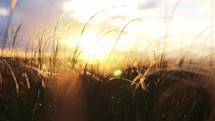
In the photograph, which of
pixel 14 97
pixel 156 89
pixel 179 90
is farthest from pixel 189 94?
pixel 14 97

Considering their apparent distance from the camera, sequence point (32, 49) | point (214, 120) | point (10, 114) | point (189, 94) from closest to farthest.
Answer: point (10, 114) → point (214, 120) → point (189, 94) → point (32, 49)

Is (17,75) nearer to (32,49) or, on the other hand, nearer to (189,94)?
(32,49)

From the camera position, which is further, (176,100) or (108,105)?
(176,100)

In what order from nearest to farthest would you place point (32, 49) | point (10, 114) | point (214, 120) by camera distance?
point (10, 114), point (214, 120), point (32, 49)

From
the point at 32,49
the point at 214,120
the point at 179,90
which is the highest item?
the point at 32,49

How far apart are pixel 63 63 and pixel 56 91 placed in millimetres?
463

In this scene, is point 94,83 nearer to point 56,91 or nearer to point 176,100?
point 56,91

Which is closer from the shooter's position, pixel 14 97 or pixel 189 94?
pixel 14 97

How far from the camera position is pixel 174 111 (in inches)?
Answer: 95.5

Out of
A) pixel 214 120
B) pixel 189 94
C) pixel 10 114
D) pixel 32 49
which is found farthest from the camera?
pixel 32 49

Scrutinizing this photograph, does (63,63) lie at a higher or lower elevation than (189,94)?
higher

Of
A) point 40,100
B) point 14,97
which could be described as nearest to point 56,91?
point 40,100

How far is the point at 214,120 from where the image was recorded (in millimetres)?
2580

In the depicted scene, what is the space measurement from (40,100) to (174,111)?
891 mm
